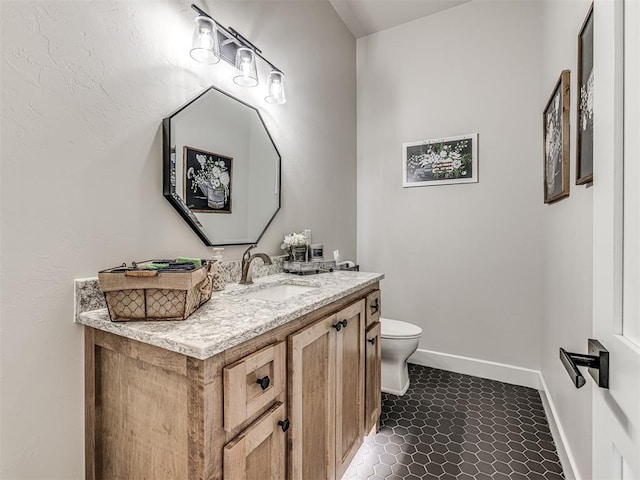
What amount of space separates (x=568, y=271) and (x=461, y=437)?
1.07m

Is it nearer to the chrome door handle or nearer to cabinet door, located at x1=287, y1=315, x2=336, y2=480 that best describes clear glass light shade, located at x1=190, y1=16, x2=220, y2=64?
cabinet door, located at x1=287, y1=315, x2=336, y2=480

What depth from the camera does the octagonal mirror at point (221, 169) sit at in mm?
1371

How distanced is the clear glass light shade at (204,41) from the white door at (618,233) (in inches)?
52.6

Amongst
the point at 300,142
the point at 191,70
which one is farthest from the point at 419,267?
the point at 191,70

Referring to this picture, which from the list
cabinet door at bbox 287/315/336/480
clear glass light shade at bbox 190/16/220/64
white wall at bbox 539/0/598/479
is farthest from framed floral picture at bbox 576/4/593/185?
clear glass light shade at bbox 190/16/220/64

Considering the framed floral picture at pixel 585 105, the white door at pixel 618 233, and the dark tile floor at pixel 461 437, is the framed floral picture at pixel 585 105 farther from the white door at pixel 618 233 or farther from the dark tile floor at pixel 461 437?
the dark tile floor at pixel 461 437

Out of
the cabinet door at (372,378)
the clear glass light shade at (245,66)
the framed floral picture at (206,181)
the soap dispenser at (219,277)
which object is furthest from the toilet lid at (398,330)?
the clear glass light shade at (245,66)

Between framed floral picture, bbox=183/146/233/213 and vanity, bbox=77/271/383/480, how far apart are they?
421mm

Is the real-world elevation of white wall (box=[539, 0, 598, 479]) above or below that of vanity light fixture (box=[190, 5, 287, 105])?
below

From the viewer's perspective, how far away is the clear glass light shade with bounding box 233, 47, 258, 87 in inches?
64.2

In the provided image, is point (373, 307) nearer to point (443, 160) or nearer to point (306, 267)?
point (306, 267)

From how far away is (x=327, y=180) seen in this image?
2.60 m

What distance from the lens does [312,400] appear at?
120cm

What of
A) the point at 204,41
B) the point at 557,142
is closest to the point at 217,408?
the point at 204,41
